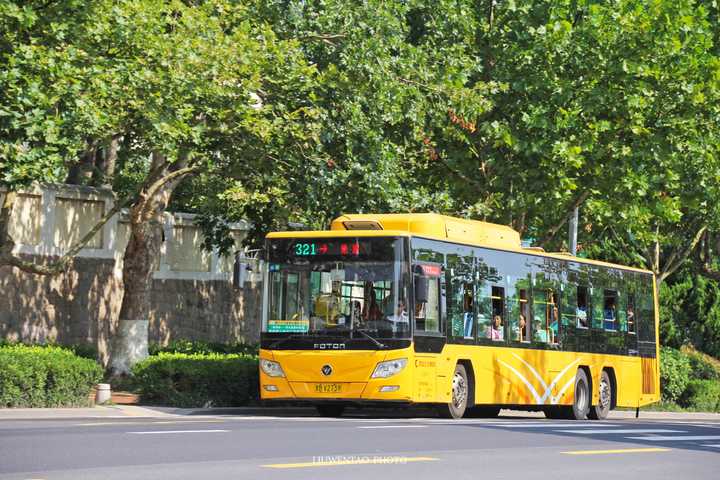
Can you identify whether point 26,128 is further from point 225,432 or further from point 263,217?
point 263,217

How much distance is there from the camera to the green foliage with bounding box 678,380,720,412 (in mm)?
41500

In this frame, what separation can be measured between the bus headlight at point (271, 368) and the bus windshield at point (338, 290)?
45 centimetres

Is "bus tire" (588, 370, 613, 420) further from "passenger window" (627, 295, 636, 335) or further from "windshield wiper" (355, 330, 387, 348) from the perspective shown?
"windshield wiper" (355, 330, 387, 348)

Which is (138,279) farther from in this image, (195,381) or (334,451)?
(334,451)

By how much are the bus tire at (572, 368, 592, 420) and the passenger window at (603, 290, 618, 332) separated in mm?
1342

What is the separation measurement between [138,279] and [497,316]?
24.1ft

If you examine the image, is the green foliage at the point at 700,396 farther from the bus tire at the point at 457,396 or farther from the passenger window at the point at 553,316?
the bus tire at the point at 457,396

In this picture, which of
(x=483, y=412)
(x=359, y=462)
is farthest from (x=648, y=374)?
(x=359, y=462)

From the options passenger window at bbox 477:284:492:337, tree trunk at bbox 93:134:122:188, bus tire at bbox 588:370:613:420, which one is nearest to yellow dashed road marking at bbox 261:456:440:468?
passenger window at bbox 477:284:492:337

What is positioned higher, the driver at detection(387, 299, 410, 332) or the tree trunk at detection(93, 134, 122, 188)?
the tree trunk at detection(93, 134, 122, 188)

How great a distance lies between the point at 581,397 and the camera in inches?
1115

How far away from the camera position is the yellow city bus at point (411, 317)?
22328mm

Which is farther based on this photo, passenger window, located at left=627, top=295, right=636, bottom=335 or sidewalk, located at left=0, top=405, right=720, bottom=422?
passenger window, located at left=627, top=295, right=636, bottom=335

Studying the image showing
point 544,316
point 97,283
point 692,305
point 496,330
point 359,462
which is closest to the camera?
point 359,462
